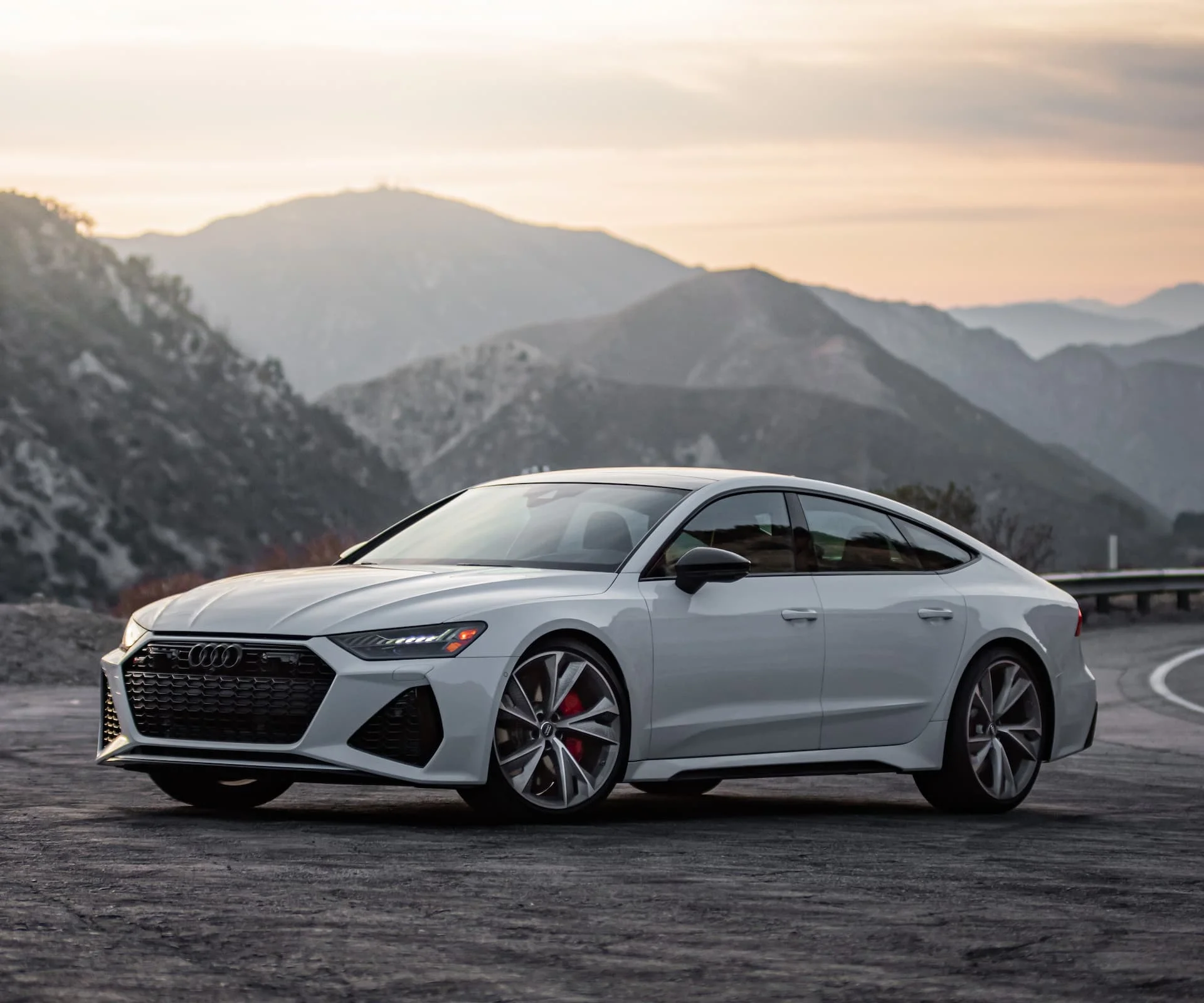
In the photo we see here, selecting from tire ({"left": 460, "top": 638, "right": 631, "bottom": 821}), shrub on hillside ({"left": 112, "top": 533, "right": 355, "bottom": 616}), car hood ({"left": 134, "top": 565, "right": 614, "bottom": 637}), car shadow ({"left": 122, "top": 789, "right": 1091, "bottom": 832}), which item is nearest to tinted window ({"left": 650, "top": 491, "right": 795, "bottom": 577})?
car hood ({"left": 134, "top": 565, "right": 614, "bottom": 637})

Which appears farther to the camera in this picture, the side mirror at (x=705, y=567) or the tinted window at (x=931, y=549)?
the tinted window at (x=931, y=549)

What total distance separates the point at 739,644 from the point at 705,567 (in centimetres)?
44

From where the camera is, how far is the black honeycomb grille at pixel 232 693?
8406mm

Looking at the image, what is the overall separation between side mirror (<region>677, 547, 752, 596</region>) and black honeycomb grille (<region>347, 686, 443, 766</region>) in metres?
1.38

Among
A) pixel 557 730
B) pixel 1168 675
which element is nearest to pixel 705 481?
pixel 557 730

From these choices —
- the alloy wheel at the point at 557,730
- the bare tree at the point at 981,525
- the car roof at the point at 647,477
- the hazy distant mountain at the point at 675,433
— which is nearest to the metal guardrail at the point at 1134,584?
the bare tree at the point at 981,525

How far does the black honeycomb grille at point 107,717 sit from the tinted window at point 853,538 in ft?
10.7

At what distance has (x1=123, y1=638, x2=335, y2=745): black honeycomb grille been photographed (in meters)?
8.41

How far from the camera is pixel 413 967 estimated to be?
567 cm

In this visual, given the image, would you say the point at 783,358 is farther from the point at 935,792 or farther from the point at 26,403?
the point at 935,792

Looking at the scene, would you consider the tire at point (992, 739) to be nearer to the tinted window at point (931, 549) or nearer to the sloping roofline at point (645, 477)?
the tinted window at point (931, 549)

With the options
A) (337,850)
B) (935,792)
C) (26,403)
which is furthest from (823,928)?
(26,403)

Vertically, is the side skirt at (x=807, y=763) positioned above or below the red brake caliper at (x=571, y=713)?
below

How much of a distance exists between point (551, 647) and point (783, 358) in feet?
581
